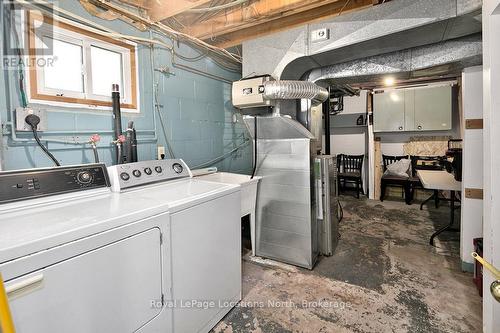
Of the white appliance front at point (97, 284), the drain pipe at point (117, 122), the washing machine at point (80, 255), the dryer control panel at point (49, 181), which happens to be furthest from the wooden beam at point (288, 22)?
the white appliance front at point (97, 284)

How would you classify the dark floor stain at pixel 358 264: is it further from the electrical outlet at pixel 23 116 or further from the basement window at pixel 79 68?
the electrical outlet at pixel 23 116

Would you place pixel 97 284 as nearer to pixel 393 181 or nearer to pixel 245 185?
pixel 245 185

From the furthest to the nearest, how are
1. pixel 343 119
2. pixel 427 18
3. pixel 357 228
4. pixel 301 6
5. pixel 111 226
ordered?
pixel 343 119, pixel 357 228, pixel 301 6, pixel 427 18, pixel 111 226

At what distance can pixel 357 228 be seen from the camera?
3.51 metres

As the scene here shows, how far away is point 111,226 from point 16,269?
12.3 inches

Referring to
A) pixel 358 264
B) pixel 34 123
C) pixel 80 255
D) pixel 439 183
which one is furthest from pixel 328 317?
pixel 34 123

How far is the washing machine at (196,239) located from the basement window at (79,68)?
1.82ft

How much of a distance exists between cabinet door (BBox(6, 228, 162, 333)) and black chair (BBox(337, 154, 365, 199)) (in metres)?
4.61

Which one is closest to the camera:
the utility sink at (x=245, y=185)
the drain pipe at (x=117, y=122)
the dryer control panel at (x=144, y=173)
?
the dryer control panel at (x=144, y=173)

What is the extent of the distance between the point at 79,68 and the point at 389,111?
4.98 meters

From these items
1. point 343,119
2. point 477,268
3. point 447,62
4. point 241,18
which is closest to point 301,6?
point 241,18

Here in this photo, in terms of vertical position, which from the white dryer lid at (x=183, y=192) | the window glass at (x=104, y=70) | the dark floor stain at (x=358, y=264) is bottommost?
the dark floor stain at (x=358, y=264)

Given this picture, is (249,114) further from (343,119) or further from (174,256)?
(343,119)

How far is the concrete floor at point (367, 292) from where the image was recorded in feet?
5.60
